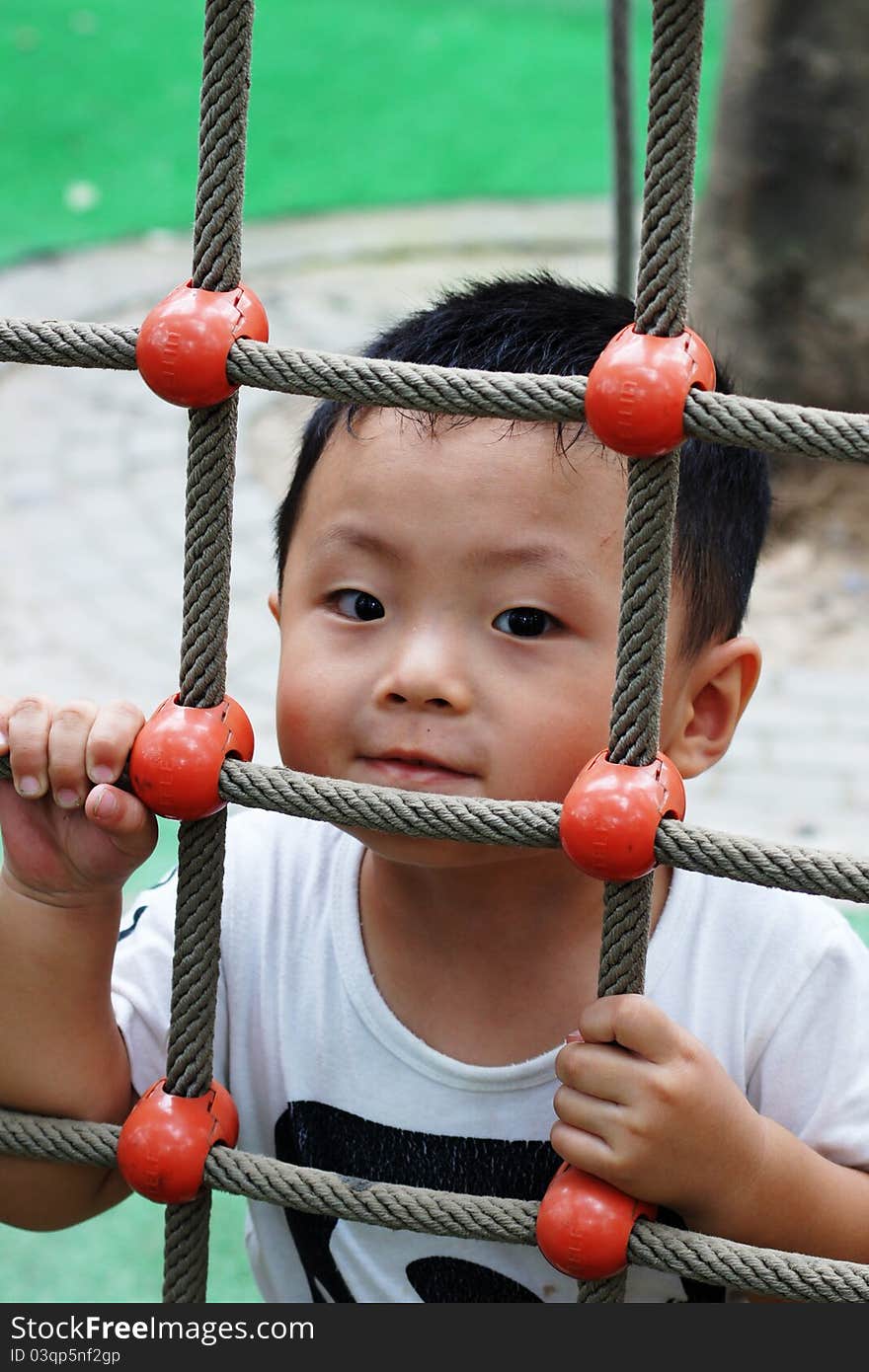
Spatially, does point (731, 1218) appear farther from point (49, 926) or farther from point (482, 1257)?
point (49, 926)

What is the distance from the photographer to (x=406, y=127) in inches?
200

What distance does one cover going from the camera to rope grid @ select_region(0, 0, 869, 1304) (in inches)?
30.3

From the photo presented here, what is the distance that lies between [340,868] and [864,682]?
1847mm

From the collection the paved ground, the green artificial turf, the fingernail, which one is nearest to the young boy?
the fingernail

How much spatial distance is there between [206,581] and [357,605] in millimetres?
95

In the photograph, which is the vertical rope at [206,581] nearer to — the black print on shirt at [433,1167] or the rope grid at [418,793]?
the rope grid at [418,793]

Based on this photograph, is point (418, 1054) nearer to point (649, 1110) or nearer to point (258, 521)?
point (649, 1110)

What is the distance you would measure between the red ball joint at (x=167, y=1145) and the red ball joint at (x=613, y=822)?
283 mm

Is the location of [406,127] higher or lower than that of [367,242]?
higher

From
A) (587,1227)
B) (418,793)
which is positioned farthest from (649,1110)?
(418,793)

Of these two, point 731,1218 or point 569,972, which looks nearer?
point 731,1218

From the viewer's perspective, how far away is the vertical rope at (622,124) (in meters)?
1.57

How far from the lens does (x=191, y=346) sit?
822 millimetres

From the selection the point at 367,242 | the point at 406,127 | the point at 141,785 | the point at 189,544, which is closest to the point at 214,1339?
the point at 141,785
